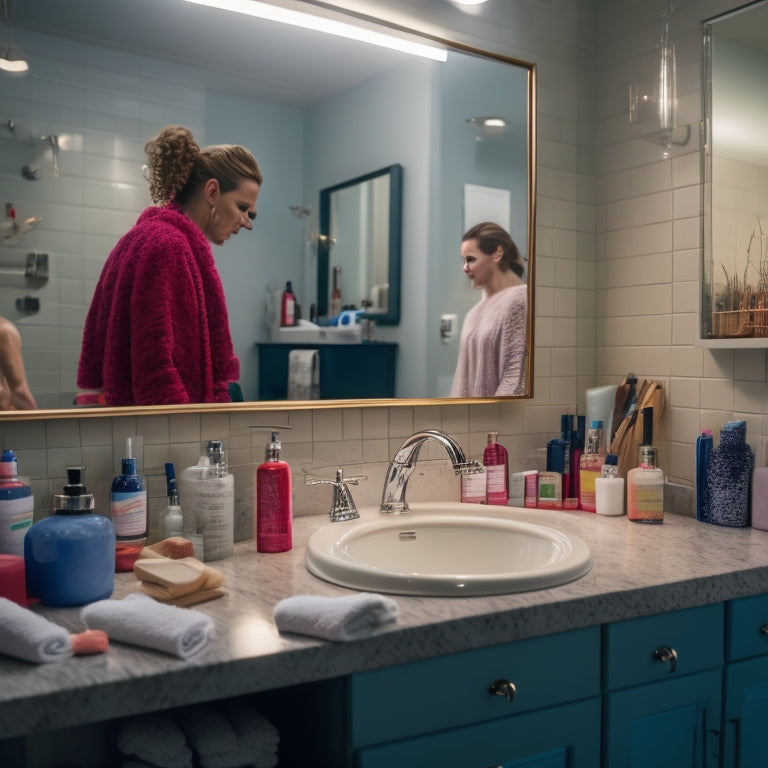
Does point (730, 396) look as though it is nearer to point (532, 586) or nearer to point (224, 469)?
point (532, 586)

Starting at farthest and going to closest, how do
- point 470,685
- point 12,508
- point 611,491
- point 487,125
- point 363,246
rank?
point 487,125 → point 611,491 → point 363,246 → point 12,508 → point 470,685

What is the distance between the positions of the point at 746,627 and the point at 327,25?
1482 mm

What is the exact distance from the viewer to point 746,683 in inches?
59.0

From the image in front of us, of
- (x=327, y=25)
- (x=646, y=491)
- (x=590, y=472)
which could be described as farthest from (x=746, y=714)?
(x=327, y=25)

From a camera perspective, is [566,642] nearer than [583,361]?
Yes

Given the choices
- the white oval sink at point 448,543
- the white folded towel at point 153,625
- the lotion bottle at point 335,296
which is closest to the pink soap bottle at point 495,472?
the white oval sink at point 448,543

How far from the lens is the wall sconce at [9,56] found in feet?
4.65

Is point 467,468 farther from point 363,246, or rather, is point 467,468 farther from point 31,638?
point 31,638

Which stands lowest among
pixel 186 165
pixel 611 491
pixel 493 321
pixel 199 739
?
pixel 199 739

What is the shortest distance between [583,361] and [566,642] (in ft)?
3.55

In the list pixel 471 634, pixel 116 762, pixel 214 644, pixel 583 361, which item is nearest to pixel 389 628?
pixel 471 634

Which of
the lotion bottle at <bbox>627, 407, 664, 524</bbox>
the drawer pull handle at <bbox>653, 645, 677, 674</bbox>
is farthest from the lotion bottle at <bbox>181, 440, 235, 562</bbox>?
the lotion bottle at <bbox>627, 407, 664, 524</bbox>

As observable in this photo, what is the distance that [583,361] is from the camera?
2.24 meters

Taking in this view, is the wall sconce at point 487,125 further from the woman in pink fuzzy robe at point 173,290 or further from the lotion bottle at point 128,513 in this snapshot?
the lotion bottle at point 128,513
